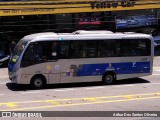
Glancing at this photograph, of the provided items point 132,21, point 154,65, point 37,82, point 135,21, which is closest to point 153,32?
point 135,21

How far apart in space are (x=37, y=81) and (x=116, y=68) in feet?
13.8

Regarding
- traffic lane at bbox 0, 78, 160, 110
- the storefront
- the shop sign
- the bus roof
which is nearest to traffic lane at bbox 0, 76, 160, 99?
traffic lane at bbox 0, 78, 160, 110

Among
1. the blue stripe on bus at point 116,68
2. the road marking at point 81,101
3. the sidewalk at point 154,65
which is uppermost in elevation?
the blue stripe on bus at point 116,68

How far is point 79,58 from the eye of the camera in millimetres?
21688

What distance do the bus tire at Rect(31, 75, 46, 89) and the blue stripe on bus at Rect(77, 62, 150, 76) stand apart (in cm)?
184

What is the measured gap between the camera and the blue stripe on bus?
21891mm

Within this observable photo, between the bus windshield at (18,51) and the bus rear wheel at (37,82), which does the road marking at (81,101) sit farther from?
the bus windshield at (18,51)

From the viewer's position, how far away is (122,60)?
22781mm

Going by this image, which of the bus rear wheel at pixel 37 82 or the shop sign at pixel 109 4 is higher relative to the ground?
the shop sign at pixel 109 4

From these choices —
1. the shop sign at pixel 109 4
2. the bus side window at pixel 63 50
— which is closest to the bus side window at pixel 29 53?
the bus side window at pixel 63 50

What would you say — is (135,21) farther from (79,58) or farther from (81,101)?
(81,101)

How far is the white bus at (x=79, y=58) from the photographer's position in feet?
67.9

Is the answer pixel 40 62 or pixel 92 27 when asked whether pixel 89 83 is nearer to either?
pixel 40 62

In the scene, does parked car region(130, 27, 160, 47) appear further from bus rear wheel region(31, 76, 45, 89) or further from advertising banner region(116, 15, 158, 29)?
bus rear wheel region(31, 76, 45, 89)
